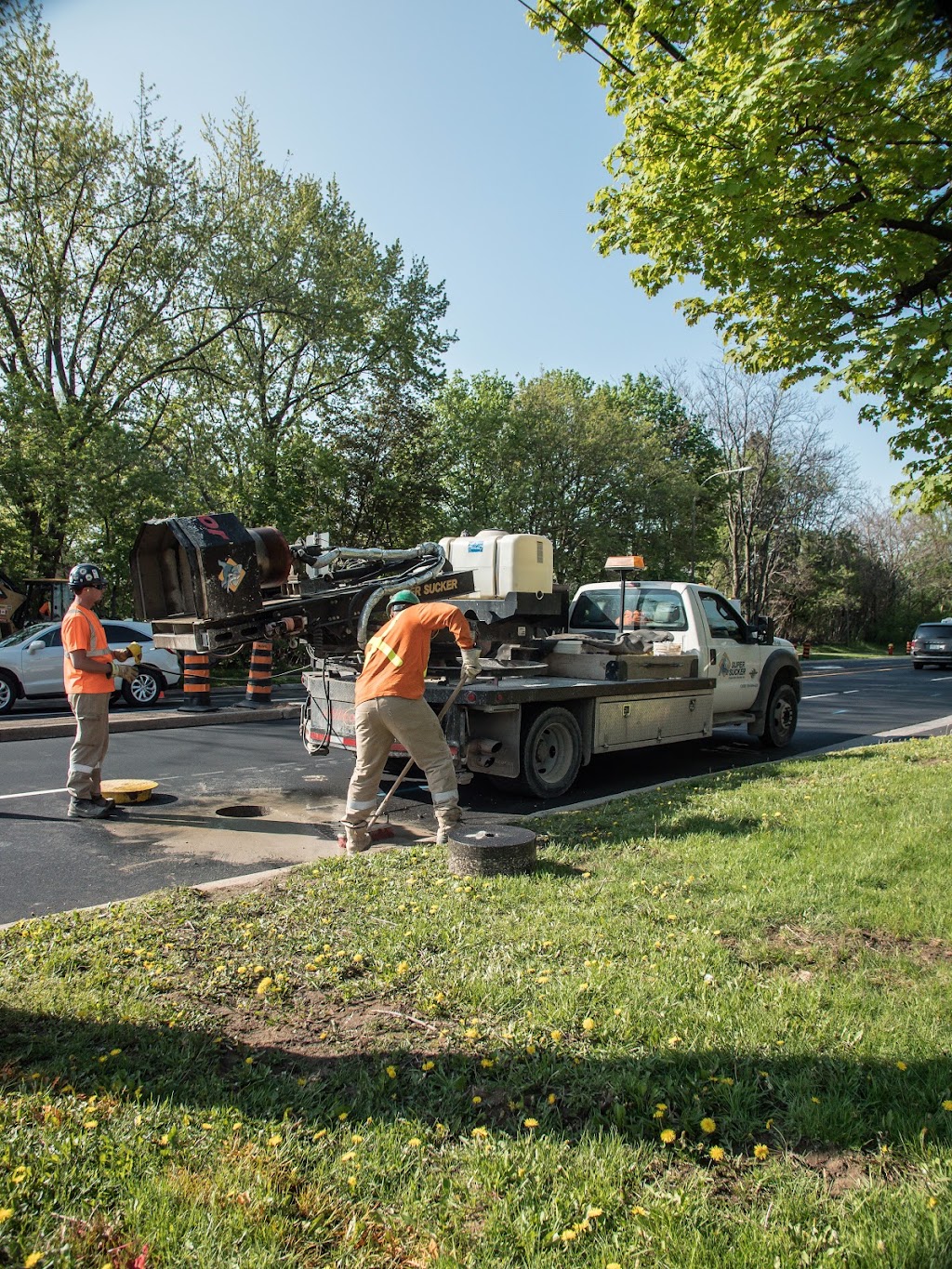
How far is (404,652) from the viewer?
6.21m

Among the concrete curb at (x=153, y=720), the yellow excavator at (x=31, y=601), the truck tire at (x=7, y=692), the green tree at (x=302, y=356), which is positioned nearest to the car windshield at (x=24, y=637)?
the truck tire at (x=7, y=692)

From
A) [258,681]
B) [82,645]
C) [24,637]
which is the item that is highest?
[24,637]

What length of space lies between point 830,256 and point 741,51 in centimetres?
186

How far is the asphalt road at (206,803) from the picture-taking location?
19.1 feet

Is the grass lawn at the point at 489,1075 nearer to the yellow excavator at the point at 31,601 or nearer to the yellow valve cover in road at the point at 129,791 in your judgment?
the yellow valve cover in road at the point at 129,791

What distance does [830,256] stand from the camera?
808 centimetres

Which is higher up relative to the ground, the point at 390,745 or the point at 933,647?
the point at 933,647

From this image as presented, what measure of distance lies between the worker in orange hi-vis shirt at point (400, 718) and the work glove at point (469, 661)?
18cm

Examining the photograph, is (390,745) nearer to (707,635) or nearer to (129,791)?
(129,791)

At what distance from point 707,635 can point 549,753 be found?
3.02 meters

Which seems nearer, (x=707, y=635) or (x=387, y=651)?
(x=387, y=651)

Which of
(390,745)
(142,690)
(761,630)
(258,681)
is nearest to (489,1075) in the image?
(390,745)

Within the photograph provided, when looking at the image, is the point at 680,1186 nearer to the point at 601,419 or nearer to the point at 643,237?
the point at 643,237

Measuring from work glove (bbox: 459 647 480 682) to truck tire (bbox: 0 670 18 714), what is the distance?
1097cm
